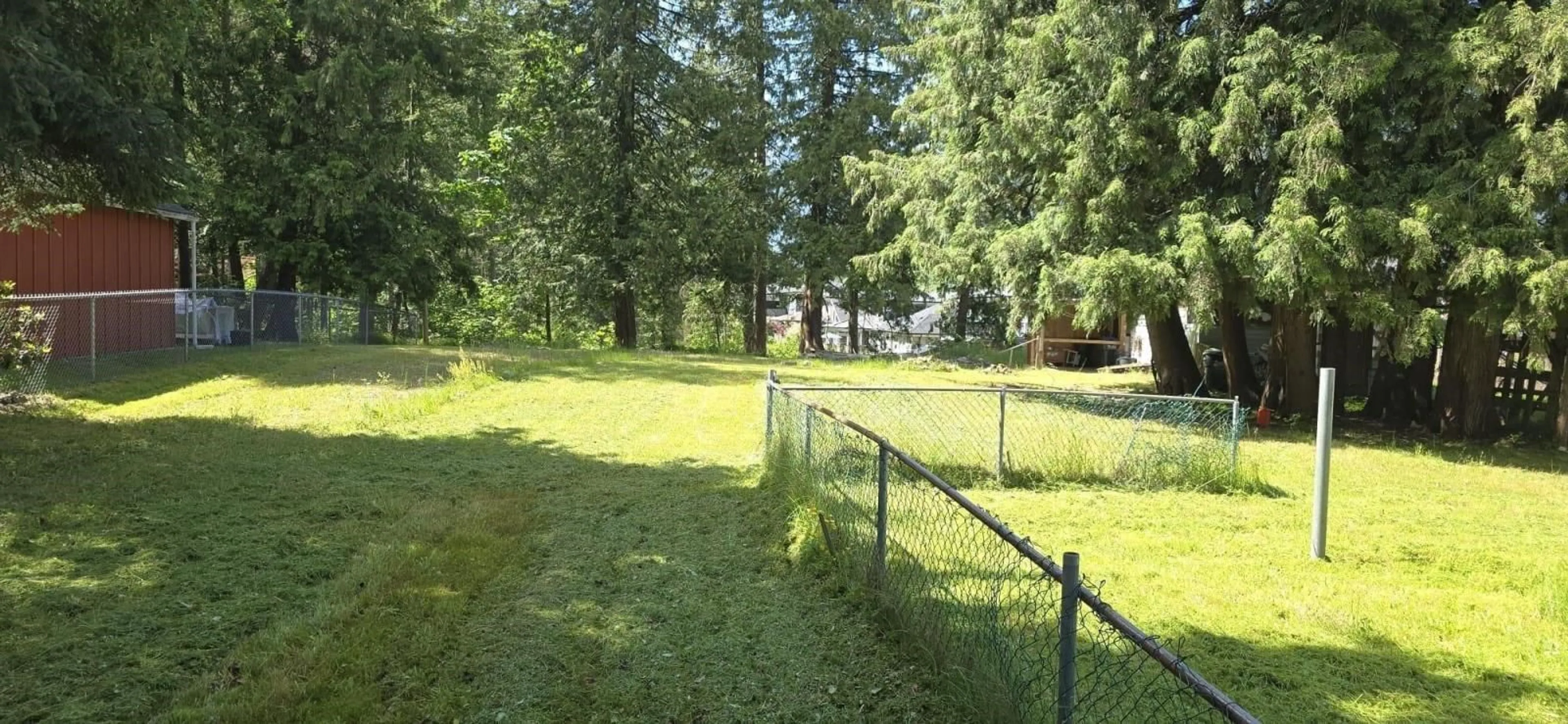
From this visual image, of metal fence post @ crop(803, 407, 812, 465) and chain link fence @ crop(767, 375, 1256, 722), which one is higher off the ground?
metal fence post @ crop(803, 407, 812, 465)

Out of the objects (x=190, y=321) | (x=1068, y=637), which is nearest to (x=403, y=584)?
(x=1068, y=637)

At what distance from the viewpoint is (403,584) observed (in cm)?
472

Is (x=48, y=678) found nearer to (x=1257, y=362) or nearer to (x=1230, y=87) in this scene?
(x=1230, y=87)

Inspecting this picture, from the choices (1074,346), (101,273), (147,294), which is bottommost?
(1074,346)

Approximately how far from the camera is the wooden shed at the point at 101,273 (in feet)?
41.0

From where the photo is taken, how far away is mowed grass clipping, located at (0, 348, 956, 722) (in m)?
3.55

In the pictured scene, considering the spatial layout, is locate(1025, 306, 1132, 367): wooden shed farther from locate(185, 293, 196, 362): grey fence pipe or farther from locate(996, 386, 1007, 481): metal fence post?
locate(185, 293, 196, 362): grey fence pipe

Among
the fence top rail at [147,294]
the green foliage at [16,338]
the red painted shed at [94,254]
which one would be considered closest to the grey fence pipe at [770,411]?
the green foliage at [16,338]

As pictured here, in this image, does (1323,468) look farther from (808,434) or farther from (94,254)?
(94,254)

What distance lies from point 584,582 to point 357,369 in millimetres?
10747

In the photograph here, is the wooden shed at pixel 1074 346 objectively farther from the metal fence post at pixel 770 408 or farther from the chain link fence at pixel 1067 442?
the metal fence post at pixel 770 408

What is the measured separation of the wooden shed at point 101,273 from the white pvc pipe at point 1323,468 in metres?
13.7

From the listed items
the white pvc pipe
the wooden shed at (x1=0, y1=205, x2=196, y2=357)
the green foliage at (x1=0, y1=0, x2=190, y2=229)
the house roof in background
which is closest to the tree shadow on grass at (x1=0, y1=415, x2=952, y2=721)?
the green foliage at (x1=0, y1=0, x2=190, y2=229)

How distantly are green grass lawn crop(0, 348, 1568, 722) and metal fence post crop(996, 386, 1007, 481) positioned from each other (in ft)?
1.96
